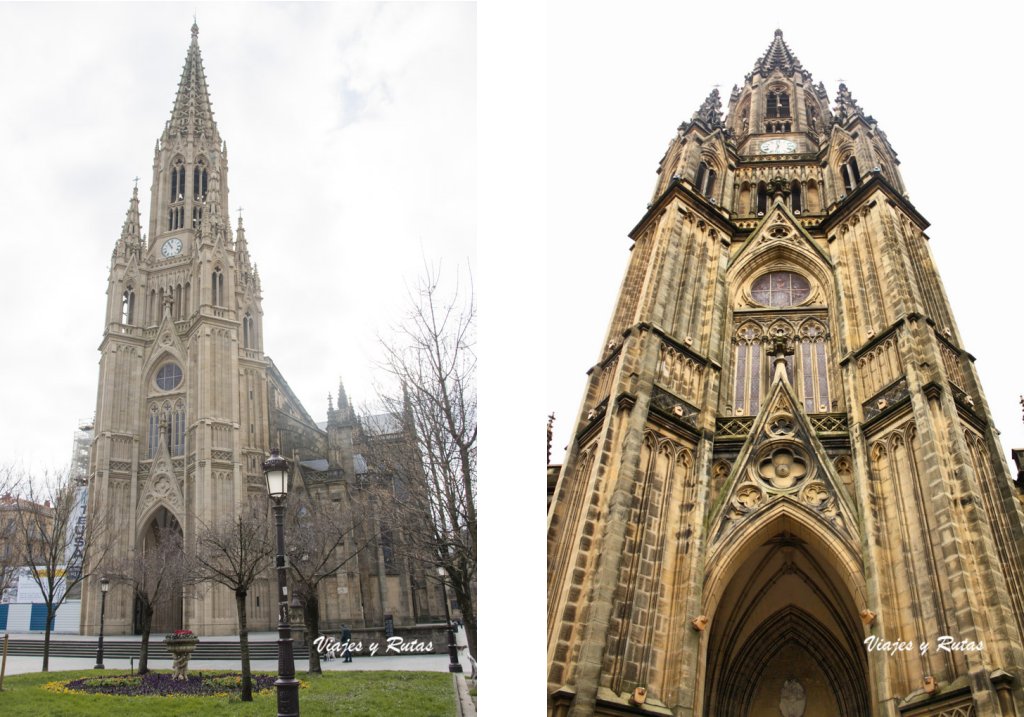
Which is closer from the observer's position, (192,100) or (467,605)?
(467,605)

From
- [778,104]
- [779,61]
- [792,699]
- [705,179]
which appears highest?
[779,61]

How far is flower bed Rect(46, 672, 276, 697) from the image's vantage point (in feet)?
16.8

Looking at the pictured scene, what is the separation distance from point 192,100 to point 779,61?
15.3m

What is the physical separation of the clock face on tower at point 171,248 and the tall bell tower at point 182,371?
0.02 m

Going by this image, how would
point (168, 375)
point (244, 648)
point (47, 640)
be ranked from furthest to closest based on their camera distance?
point (168, 375), point (244, 648), point (47, 640)

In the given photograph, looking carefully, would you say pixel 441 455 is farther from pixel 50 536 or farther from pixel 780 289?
pixel 780 289

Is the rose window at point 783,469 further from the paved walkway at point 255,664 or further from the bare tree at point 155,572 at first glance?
the bare tree at point 155,572

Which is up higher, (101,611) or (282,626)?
(101,611)

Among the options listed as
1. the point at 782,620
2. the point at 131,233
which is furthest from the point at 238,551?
the point at 782,620

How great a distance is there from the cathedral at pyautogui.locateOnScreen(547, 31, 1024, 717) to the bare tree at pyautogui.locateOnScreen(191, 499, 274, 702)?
256 centimetres

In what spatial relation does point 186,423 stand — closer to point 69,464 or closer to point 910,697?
point 69,464

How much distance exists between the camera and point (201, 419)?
754 cm

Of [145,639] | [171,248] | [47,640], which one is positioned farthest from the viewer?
[171,248]

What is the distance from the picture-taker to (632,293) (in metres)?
11.6
